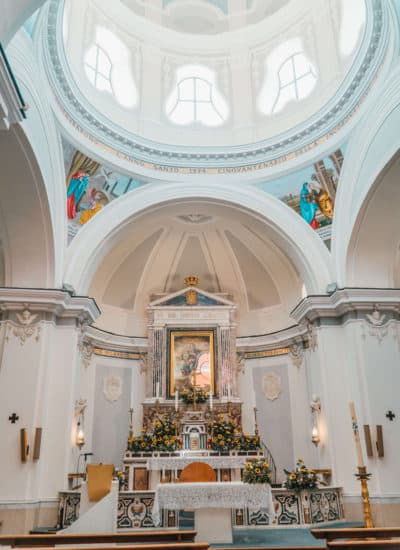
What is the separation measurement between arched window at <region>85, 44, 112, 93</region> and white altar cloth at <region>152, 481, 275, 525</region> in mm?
10809

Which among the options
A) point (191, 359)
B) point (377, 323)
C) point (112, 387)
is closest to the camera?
point (377, 323)

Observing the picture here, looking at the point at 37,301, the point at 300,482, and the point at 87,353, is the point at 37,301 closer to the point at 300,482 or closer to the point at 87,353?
the point at 87,353

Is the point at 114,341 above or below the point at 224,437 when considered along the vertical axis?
above

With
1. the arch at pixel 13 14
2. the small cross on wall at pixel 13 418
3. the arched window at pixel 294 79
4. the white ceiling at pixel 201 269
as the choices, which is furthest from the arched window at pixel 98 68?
the small cross on wall at pixel 13 418

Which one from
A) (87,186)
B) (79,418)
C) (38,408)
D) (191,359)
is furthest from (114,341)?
(87,186)

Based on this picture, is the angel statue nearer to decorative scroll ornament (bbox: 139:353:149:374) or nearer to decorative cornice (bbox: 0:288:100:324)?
decorative cornice (bbox: 0:288:100:324)

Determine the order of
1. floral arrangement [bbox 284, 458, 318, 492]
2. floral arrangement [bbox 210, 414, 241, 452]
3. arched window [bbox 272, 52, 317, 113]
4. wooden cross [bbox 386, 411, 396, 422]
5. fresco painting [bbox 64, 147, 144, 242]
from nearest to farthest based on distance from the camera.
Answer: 1. floral arrangement [bbox 284, 458, 318, 492]
2. wooden cross [bbox 386, 411, 396, 422]
3. fresco painting [bbox 64, 147, 144, 242]
4. floral arrangement [bbox 210, 414, 241, 452]
5. arched window [bbox 272, 52, 317, 113]

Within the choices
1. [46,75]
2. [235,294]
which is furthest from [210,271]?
[46,75]

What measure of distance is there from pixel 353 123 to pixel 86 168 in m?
6.89

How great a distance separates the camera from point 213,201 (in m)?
13.8

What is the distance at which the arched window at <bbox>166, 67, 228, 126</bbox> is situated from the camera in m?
15.1

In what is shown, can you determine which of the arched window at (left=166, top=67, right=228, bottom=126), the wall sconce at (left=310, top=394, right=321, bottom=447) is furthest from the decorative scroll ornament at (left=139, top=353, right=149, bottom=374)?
the arched window at (left=166, top=67, right=228, bottom=126)

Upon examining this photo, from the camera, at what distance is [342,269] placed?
41.2 feet

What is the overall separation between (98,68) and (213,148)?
4040 millimetres
